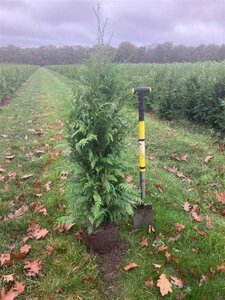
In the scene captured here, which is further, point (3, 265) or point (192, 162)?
point (192, 162)

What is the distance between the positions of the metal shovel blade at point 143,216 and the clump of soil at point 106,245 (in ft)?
1.54

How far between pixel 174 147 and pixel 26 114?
7.26 m

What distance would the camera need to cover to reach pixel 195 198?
18.9ft

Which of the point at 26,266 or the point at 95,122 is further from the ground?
the point at 95,122

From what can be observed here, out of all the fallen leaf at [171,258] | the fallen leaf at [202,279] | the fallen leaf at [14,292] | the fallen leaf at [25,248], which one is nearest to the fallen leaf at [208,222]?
the fallen leaf at [171,258]

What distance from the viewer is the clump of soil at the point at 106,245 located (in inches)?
161

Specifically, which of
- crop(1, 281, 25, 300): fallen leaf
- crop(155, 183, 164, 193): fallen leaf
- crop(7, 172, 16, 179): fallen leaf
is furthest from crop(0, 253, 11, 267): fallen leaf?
crop(155, 183, 164, 193): fallen leaf

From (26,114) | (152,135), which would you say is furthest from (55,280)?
(26,114)

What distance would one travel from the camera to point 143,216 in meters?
4.62

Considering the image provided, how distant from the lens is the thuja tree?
3875mm

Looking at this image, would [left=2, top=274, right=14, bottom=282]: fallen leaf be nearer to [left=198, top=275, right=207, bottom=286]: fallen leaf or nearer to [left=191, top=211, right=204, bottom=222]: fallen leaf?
[left=198, top=275, right=207, bottom=286]: fallen leaf

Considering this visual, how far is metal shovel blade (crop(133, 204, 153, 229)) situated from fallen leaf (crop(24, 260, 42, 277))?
140 cm

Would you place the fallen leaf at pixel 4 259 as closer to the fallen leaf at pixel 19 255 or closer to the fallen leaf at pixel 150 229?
the fallen leaf at pixel 19 255

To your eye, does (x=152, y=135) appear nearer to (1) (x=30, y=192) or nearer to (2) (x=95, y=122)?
(1) (x=30, y=192)
